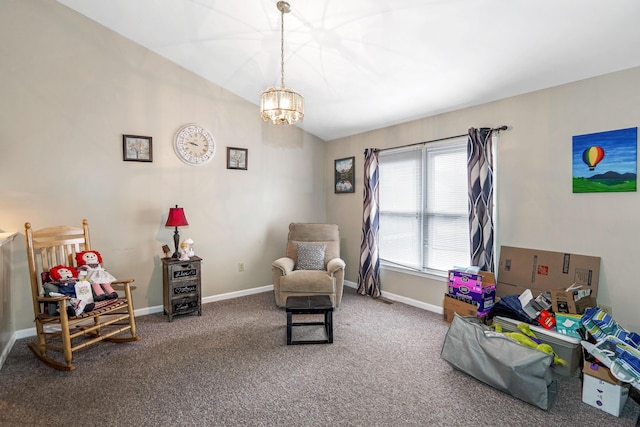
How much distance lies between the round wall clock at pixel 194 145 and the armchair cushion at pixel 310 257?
169 centimetres

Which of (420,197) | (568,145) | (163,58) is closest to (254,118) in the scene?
(163,58)

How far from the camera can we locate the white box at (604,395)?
6.26ft

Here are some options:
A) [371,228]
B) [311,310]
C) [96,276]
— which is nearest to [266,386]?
[311,310]

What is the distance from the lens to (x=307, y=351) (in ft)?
8.92

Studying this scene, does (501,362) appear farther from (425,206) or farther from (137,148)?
(137,148)

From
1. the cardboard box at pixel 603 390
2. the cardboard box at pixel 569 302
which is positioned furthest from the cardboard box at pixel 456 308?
the cardboard box at pixel 603 390

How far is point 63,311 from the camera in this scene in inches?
94.3

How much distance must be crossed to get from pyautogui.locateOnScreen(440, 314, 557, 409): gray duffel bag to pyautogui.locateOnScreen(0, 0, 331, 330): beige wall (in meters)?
2.86

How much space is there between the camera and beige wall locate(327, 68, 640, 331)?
2.43 metres

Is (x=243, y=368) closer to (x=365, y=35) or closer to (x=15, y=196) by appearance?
(x=15, y=196)

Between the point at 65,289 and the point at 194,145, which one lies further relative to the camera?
the point at 194,145

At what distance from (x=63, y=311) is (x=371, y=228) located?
3.33 metres

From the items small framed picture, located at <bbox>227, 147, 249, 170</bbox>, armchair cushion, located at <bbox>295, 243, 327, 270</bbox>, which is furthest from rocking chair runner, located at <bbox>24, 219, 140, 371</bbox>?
armchair cushion, located at <bbox>295, 243, 327, 270</bbox>

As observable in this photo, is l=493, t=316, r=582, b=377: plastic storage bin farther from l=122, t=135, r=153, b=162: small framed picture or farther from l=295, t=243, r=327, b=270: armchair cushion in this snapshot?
l=122, t=135, r=153, b=162: small framed picture
